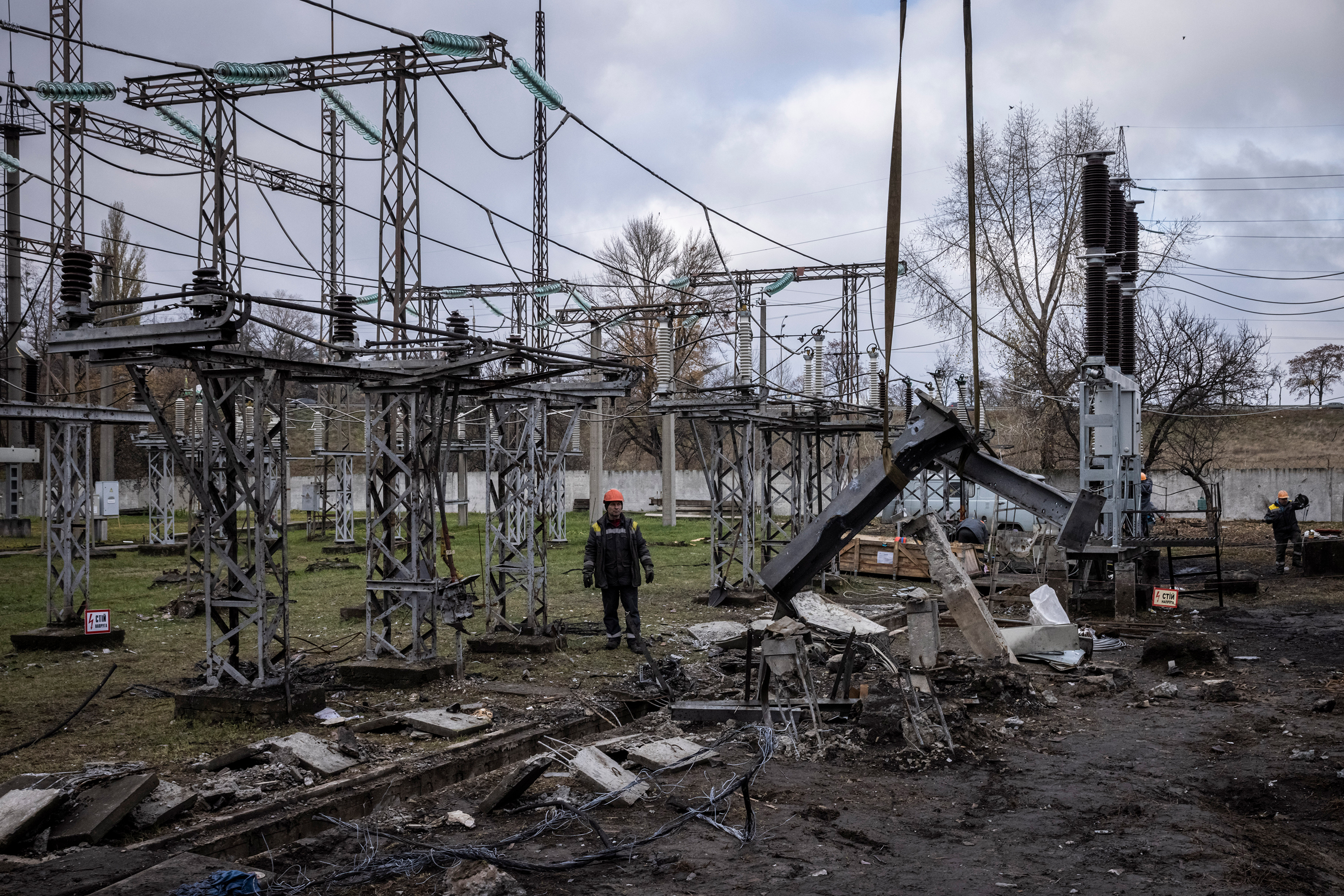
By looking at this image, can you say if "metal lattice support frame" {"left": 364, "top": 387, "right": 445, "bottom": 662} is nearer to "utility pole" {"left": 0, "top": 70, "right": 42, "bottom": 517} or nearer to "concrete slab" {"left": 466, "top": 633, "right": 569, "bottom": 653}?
"concrete slab" {"left": 466, "top": 633, "right": 569, "bottom": 653}

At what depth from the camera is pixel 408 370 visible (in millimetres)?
12305

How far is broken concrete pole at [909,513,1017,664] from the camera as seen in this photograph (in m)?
11.5

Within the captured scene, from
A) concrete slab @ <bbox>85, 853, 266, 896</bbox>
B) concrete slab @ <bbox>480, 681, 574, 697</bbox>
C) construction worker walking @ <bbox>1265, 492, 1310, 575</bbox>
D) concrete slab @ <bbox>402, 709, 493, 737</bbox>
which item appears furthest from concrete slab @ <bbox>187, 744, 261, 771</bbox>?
construction worker walking @ <bbox>1265, 492, 1310, 575</bbox>

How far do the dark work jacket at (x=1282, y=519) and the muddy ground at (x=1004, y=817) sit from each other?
51.1 feet

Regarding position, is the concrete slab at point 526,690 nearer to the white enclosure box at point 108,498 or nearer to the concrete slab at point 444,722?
the concrete slab at point 444,722

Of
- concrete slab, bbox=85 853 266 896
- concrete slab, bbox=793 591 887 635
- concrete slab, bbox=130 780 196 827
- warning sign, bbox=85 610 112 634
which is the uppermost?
concrete slab, bbox=793 591 887 635

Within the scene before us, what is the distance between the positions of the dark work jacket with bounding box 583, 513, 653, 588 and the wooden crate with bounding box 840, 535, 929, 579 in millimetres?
12157

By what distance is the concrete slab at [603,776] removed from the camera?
8.19m

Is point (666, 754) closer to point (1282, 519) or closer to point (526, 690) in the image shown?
point (526, 690)

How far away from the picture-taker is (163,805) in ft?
25.1

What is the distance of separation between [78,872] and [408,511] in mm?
7158

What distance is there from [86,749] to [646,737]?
5369 millimetres

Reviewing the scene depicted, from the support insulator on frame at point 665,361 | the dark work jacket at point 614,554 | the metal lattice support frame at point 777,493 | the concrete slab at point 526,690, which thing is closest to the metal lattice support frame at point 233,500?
the concrete slab at point 526,690

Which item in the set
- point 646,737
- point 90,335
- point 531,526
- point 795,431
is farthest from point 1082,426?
point 90,335
